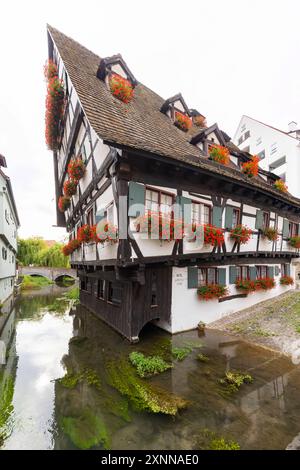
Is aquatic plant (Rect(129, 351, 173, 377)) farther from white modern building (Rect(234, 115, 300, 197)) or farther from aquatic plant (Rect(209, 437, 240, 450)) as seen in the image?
white modern building (Rect(234, 115, 300, 197))

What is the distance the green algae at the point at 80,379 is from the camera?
19.8ft

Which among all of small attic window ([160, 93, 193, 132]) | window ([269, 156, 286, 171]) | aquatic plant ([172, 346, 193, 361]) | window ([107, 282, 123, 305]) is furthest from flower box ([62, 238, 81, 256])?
window ([269, 156, 286, 171])

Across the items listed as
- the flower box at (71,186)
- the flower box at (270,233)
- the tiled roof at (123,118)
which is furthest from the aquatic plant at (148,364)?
the flower box at (270,233)

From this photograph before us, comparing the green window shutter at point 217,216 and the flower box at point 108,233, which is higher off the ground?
the green window shutter at point 217,216

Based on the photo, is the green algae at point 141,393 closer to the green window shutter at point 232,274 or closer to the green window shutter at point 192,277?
the green window shutter at point 192,277

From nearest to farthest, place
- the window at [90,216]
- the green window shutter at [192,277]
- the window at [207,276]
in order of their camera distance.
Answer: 1. the green window shutter at [192,277]
2. the window at [207,276]
3. the window at [90,216]

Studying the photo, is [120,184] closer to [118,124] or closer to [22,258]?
[118,124]

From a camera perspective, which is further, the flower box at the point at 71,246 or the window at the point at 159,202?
the flower box at the point at 71,246

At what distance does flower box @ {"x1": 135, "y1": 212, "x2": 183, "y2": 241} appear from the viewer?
23.9 ft

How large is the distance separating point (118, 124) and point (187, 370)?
7.99 metres

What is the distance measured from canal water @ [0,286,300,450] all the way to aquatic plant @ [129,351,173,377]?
0.17 m

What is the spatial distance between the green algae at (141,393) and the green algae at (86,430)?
86 centimetres

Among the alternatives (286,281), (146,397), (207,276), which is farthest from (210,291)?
(286,281)

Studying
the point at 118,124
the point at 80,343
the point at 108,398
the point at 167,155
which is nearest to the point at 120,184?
the point at 167,155
